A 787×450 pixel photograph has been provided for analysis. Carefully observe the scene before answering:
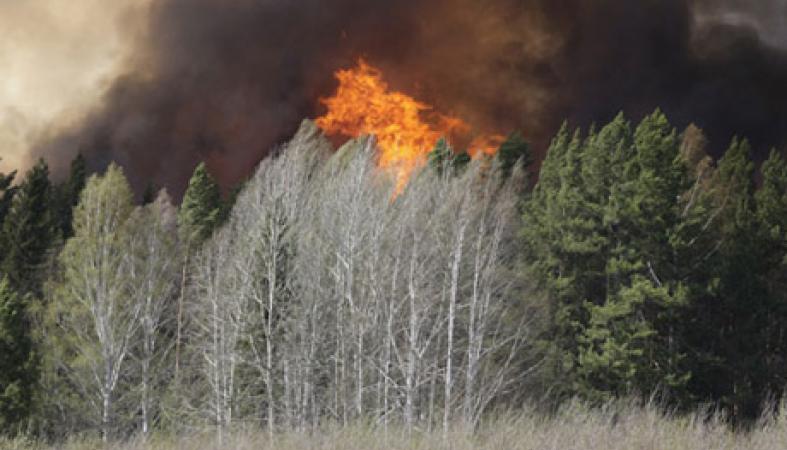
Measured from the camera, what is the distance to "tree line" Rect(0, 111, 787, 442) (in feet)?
90.1

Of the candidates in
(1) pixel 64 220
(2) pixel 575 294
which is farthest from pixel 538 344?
(1) pixel 64 220

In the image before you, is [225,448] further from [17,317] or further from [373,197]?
[17,317]

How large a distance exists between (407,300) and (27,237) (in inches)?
1015

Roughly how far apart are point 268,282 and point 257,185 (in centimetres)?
433

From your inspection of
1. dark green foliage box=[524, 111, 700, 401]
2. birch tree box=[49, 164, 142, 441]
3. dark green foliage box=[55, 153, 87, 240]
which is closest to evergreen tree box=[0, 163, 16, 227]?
dark green foliage box=[55, 153, 87, 240]

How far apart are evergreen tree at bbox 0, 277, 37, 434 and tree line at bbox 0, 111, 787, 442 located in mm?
98

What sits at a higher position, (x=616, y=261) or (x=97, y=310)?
(x=616, y=261)

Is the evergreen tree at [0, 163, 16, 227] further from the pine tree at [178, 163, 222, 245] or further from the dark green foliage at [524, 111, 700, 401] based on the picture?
the dark green foliage at [524, 111, 700, 401]

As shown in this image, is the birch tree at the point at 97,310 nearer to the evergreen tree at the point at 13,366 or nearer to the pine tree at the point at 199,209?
the evergreen tree at the point at 13,366

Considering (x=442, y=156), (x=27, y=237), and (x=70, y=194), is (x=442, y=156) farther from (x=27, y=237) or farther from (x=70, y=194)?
(x=70, y=194)

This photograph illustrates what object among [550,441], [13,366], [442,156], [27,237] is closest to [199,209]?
[27,237]

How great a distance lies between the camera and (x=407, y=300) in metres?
30.8

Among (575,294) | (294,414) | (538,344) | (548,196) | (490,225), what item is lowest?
(294,414)

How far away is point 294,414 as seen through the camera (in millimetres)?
27516
